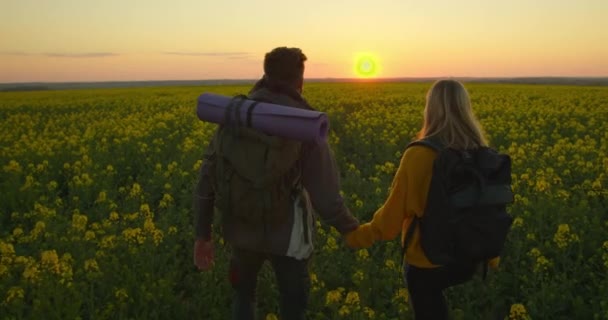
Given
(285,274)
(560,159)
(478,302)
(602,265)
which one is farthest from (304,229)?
(560,159)

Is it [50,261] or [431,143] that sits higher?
[431,143]

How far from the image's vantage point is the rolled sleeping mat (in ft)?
8.40

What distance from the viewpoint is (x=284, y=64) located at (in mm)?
2764

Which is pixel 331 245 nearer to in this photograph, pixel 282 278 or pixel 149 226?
pixel 149 226

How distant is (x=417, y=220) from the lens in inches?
114

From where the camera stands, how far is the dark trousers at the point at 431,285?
2.93 metres

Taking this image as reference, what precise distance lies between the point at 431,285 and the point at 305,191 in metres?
0.84

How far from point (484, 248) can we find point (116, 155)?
365 inches

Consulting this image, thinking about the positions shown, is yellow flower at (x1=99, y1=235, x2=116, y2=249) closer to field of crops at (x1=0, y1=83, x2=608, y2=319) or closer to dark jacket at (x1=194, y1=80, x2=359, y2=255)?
field of crops at (x1=0, y1=83, x2=608, y2=319)

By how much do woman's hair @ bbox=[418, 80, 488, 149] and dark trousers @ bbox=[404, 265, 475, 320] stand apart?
67 centimetres

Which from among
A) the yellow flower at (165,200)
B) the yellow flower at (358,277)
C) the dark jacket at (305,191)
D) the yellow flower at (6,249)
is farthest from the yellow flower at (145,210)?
the dark jacket at (305,191)

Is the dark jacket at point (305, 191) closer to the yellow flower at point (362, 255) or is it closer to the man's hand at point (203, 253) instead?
the man's hand at point (203, 253)

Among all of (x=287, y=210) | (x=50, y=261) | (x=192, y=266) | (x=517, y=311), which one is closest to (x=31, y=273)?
(x=50, y=261)

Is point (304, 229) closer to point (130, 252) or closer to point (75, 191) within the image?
point (130, 252)
